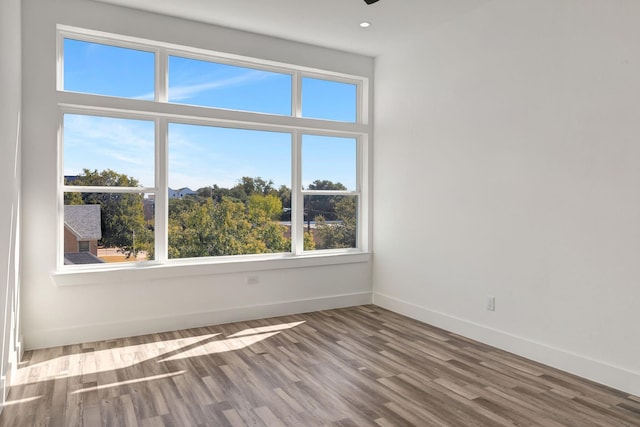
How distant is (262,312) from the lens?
474cm

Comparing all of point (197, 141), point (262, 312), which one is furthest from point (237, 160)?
point (262, 312)

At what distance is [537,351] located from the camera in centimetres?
349

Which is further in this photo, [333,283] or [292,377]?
[333,283]

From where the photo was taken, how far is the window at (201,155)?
401cm

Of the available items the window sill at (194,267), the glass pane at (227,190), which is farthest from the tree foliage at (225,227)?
the window sill at (194,267)

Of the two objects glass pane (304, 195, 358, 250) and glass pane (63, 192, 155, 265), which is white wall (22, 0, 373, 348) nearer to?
glass pane (63, 192, 155, 265)

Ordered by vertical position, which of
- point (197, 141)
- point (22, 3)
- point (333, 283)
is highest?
point (22, 3)

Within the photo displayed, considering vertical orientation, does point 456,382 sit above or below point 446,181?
below

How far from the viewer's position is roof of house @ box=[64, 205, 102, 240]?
3.96m

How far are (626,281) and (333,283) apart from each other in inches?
116

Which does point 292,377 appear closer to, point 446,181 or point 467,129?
point 446,181

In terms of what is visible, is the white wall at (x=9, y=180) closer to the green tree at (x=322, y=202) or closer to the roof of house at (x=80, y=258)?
the roof of house at (x=80, y=258)

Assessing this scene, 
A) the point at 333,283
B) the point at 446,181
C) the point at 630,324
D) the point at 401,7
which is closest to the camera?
the point at 630,324

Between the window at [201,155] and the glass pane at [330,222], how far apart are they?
0.01 m
